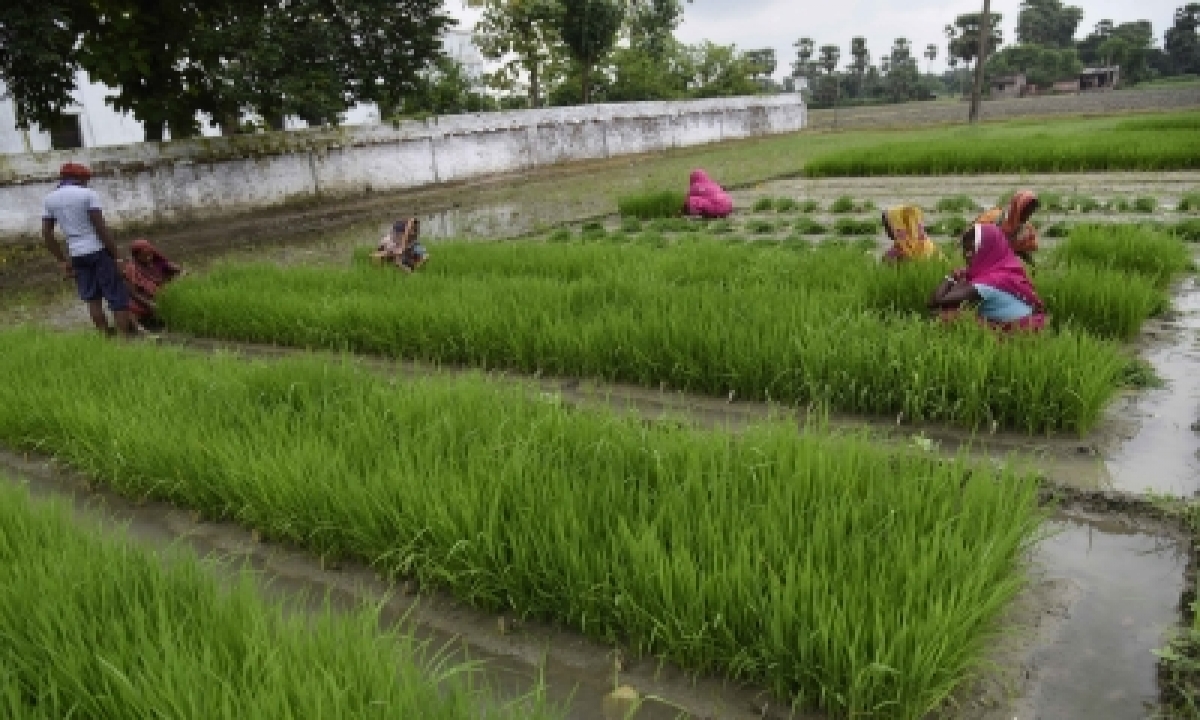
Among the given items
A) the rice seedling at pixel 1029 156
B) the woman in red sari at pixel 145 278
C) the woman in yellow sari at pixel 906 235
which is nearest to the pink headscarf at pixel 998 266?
the woman in yellow sari at pixel 906 235

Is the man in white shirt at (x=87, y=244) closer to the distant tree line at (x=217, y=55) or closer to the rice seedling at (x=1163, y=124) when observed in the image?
the distant tree line at (x=217, y=55)

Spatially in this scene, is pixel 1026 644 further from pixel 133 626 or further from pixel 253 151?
pixel 253 151

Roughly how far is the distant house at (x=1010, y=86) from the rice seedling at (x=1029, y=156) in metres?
45.0

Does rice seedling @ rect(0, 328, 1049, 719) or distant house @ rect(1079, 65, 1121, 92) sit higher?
distant house @ rect(1079, 65, 1121, 92)

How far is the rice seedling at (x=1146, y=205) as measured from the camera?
8.52m

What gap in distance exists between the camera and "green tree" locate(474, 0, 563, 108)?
22.8 meters

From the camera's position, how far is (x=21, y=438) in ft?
13.5

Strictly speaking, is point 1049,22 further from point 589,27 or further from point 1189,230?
point 1189,230

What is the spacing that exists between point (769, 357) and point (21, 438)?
3737 millimetres

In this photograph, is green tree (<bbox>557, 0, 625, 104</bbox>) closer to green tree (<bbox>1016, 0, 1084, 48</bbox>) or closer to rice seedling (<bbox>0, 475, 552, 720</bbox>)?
rice seedling (<bbox>0, 475, 552, 720</bbox>)

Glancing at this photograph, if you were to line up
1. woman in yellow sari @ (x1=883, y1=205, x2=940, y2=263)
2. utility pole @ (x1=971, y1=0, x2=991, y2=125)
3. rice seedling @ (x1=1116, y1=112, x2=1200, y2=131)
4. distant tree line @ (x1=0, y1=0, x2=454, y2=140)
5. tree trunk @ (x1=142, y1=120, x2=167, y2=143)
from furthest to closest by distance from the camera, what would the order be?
1. utility pole @ (x1=971, y1=0, x2=991, y2=125)
2. rice seedling @ (x1=1116, y1=112, x2=1200, y2=131)
3. tree trunk @ (x1=142, y1=120, x2=167, y2=143)
4. distant tree line @ (x1=0, y1=0, x2=454, y2=140)
5. woman in yellow sari @ (x1=883, y1=205, x2=940, y2=263)

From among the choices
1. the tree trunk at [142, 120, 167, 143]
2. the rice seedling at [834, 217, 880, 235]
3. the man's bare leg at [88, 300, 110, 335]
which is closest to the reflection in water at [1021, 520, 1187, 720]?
the rice seedling at [834, 217, 880, 235]

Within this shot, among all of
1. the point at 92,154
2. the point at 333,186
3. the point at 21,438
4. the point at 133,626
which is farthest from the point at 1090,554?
the point at 333,186

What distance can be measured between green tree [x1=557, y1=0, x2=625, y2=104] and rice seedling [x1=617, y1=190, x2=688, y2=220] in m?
14.9
